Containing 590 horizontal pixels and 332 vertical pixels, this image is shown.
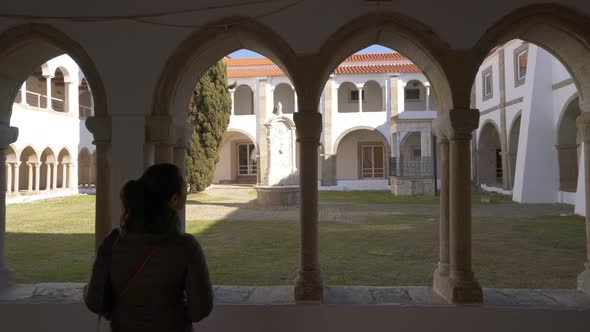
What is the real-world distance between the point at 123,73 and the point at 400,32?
7.82ft

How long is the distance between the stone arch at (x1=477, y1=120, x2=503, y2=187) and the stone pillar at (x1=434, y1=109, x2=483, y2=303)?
17.8 m

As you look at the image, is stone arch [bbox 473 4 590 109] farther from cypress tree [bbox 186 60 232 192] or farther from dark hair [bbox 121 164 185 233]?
cypress tree [bbox 186 60 232 192]

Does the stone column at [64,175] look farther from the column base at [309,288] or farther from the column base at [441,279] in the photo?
the column base at [441,279]

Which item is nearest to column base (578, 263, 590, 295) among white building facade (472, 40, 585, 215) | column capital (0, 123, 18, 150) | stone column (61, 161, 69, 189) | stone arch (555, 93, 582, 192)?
column capital (0, 123, 18, 150)

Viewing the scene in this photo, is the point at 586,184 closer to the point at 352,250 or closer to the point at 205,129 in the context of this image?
the point at 352,250

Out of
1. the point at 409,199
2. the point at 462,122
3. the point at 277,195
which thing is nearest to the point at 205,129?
the point at 277,195

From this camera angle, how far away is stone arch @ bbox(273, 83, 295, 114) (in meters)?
24.9

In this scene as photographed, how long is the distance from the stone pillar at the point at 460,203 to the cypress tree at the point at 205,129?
13862 millimetres

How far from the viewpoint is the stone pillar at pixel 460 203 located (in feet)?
11.3

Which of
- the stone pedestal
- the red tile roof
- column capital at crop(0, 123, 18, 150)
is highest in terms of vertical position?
the red tile roof

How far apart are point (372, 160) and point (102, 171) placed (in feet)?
71.9

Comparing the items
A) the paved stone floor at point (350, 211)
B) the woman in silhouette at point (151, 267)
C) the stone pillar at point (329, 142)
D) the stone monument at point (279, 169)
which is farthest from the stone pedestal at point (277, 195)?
the woman in silhouette at point (151, 267)

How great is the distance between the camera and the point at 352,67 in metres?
23.3

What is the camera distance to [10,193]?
16.1 metres
